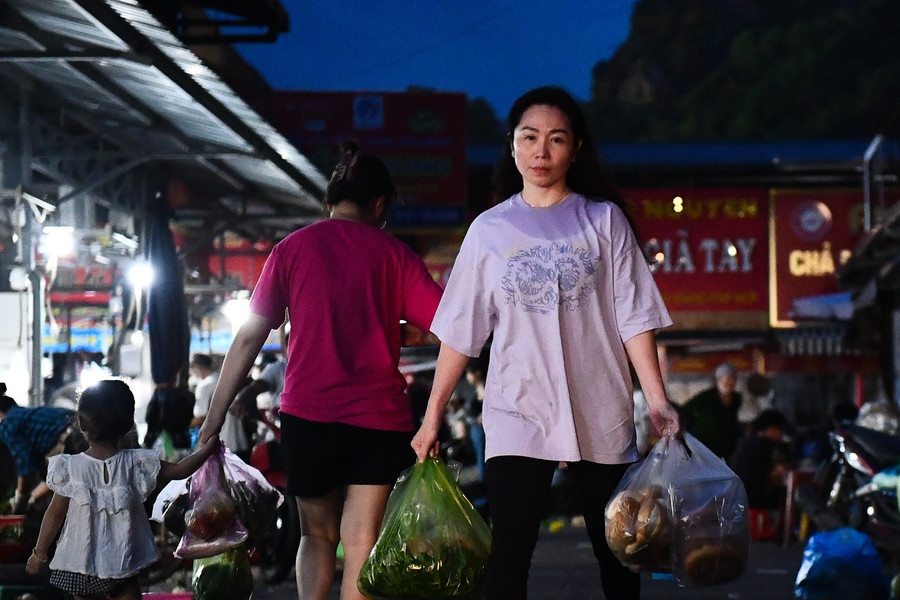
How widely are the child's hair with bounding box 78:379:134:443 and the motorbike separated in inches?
234

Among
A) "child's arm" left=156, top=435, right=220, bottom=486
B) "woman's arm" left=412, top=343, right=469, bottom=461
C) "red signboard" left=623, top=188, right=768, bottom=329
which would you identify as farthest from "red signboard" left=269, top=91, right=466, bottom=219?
"woman's arm" left=412, top=343, right=469, bottom=461

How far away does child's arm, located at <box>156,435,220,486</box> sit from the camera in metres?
5.66

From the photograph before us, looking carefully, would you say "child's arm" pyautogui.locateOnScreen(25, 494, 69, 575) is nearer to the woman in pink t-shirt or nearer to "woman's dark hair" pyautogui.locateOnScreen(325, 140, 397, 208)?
the woman in pink t-shirt

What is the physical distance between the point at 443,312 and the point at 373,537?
3.55ft

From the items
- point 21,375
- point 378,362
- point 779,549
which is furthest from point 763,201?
point 378,362

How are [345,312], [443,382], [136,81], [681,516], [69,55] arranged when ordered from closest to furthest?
1. [681,516]
2. [443,382]
3. [345,312]
4. [69,55]
5. [136,81]

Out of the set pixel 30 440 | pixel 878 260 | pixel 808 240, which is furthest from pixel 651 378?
pixel 808 240

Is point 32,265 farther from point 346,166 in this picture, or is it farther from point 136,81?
point 346,166

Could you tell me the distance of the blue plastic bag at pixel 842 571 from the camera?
8078 millimetres

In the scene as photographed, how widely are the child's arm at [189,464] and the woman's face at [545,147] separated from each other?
170 cm

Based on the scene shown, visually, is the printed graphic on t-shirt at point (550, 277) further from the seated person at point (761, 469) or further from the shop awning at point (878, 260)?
the shop awning at point (878, 260)

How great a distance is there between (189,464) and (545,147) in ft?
6.32

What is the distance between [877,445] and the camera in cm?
1131

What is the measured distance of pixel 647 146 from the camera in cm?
3597
